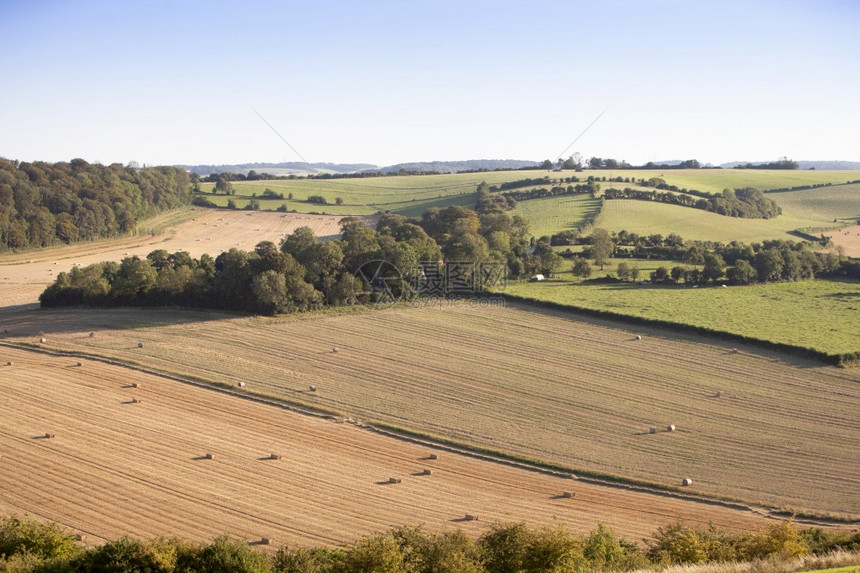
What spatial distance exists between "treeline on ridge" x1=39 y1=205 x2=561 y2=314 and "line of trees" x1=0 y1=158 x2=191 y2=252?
104 feet

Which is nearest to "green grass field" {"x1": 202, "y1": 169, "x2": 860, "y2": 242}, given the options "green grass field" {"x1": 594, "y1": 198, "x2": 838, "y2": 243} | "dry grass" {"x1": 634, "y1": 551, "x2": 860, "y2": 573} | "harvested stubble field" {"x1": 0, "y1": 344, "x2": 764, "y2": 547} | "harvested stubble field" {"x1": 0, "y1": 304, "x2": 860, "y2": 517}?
"green grass field" {"x1": 594, "y1": 198, "x2": 838, "y2": 243}

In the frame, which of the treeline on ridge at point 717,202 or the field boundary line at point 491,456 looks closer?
the field boundary line at point 491,456

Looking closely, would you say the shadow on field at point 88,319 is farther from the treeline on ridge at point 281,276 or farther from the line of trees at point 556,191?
the line of trees at point 556,191

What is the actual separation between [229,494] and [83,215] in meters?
70.8

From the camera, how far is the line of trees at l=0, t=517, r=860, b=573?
16.4 m

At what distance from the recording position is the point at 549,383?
3462 centimetres

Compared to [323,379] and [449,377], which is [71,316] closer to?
[323,379]

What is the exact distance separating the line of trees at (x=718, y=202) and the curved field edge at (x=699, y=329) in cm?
4883

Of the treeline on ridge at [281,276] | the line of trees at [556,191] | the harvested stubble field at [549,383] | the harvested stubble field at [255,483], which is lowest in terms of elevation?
the harvested stubble field at [255,483]

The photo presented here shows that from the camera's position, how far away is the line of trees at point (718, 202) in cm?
9075

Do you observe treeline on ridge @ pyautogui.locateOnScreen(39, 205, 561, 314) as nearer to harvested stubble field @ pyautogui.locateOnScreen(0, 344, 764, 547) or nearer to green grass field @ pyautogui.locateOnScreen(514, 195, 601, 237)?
harvested stubble field @ pyautogui.locateOnScreen(0, 344, 764, 547)

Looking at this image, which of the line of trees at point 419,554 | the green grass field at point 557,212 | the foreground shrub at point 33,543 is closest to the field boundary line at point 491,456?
the line of trees at point 419,554

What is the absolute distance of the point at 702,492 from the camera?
24.3 m

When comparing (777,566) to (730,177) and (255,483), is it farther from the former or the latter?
(730,177)
